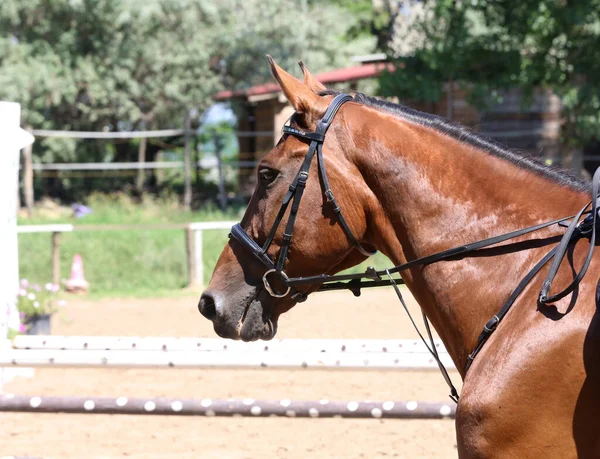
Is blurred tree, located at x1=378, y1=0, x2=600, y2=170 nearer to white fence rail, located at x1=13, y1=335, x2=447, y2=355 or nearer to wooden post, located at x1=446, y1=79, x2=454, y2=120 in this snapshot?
wooden post, located at x1=446, y1=79, x2=454, y2=120

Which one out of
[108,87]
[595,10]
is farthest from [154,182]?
[595,10]

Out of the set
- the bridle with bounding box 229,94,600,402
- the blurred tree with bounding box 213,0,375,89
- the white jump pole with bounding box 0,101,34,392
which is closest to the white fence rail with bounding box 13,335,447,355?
the white jump pole with bounding box 0,101,34,392

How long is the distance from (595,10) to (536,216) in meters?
16.1

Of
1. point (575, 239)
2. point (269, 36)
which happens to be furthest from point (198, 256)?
point (269, 36)

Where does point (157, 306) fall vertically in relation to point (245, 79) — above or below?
below

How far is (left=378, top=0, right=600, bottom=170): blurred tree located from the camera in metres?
17.5

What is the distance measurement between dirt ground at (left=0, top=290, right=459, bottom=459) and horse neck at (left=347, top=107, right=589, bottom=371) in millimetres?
2822

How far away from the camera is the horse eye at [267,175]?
280 centimetres

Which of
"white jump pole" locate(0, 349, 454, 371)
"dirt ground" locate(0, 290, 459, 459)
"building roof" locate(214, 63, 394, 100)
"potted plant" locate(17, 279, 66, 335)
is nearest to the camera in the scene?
"white jump pole" locate(0, 349, 454, 371)

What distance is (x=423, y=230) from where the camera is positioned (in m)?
2.70

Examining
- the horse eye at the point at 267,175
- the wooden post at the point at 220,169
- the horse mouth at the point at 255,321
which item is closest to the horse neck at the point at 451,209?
the horse eye at the point at 267,175

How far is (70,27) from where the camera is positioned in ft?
77.2

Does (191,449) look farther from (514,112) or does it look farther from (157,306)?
(514,112)

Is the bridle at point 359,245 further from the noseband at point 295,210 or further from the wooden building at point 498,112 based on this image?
the wooden building at point 498,112
